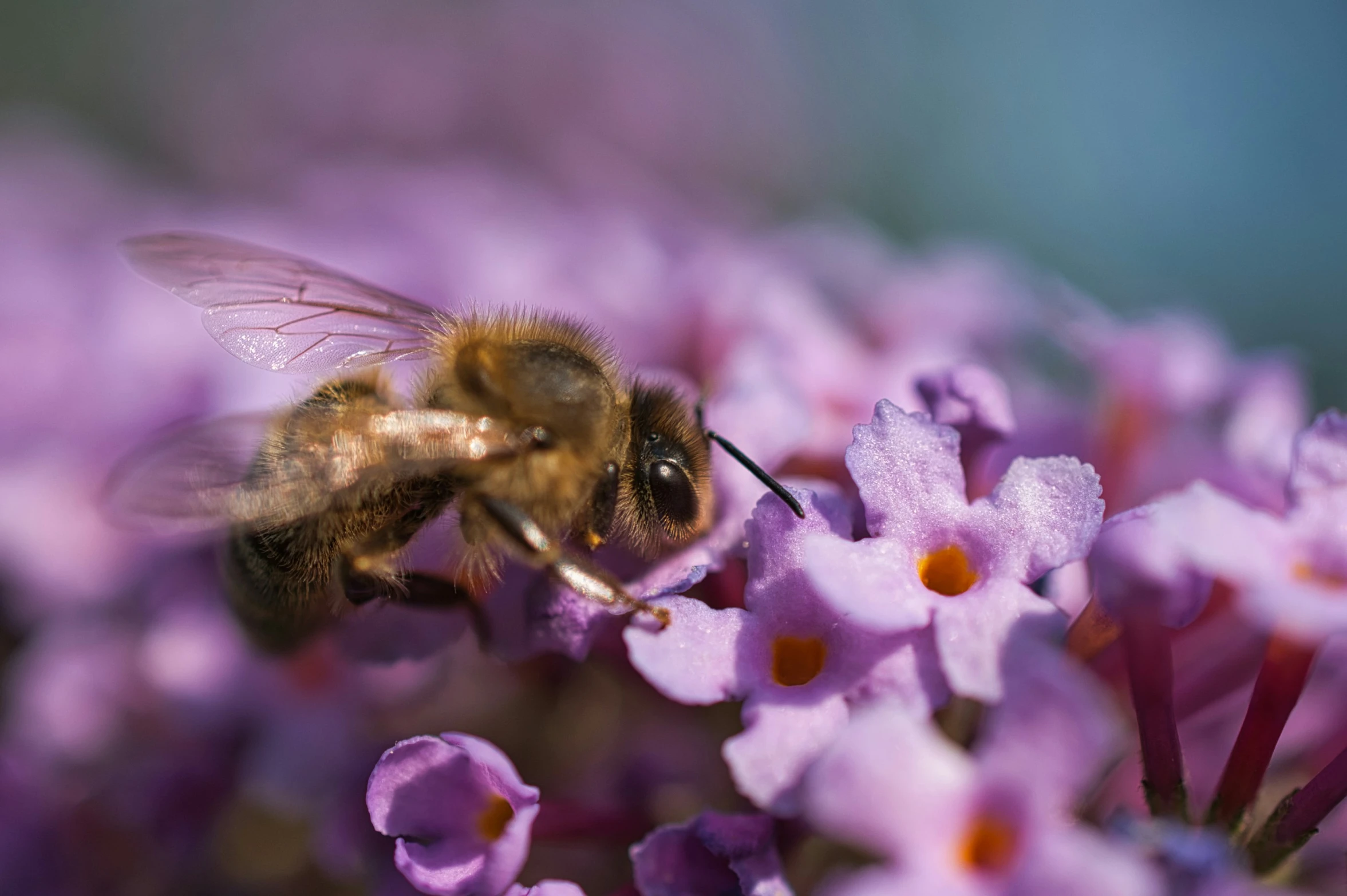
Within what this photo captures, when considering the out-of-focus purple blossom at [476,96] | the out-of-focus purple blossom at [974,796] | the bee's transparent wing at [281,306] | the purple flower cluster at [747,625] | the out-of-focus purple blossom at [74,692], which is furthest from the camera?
the out-of-focus purple blossom at [476,96]

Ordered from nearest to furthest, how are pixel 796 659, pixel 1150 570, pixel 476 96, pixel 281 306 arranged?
pixel 1150 570
pixel 796 659
pixel 281 306
pixel 476 96

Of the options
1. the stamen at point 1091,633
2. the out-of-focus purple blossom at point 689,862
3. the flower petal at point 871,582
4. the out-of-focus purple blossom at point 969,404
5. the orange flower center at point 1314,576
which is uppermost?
the orange flower center at point 1314,576

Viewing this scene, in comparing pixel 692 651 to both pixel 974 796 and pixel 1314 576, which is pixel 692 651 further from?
pixel 1314 576

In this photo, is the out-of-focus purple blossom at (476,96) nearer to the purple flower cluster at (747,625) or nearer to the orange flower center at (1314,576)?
the purple flower cluster at (747,625)

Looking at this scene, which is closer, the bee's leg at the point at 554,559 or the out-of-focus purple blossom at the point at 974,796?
the out-of-focus purple blossom at the point at 974,796

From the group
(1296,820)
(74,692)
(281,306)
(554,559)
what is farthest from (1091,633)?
(74,692)

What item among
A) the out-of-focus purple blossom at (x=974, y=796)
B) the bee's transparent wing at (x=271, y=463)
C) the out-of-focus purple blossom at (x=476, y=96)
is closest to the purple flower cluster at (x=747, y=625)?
the out-of-focus purple blossom at (x=974, y=796)

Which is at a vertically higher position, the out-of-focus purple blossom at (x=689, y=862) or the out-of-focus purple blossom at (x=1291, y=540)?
the out-of-focus purple blossom at (x=1291, y=540)
